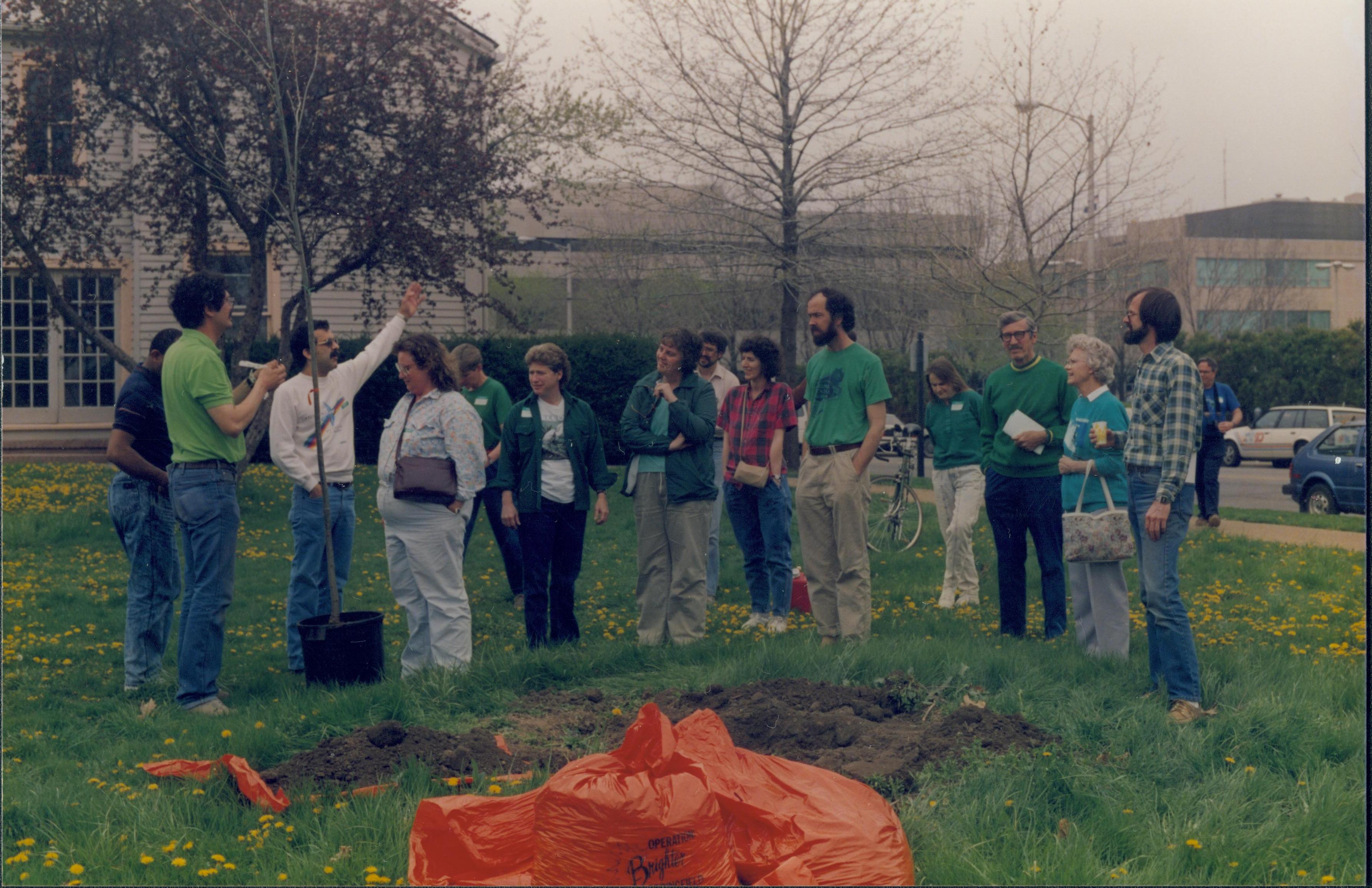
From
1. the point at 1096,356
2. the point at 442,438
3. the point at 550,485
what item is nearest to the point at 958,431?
the point at 1096,356

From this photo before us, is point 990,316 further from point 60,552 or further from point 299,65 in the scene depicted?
point 60,552

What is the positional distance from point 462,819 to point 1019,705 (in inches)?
104

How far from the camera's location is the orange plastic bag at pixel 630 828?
314cm

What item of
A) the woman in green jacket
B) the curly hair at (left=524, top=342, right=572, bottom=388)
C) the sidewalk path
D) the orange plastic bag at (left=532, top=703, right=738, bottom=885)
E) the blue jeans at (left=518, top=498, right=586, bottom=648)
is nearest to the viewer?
the orange plastic bag at (left=532, top=703, right=738, bottom=885)

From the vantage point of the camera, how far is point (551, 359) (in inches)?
283

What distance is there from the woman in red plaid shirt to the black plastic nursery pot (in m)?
2.74

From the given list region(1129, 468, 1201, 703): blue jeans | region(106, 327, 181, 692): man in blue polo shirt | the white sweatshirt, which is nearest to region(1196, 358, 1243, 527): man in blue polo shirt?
region(1129, 468, 1201, 703): blue jeans

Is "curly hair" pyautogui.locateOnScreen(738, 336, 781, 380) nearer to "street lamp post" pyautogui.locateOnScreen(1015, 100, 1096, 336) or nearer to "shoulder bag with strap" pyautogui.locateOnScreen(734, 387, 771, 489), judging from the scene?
"shoulder bag with strap" pyautogui.locateOnScreen(734, 387, 771, 489)

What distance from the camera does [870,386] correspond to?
22.2ft

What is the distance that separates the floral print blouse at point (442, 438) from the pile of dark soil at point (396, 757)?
1805 mm

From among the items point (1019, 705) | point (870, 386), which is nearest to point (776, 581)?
point (870, 386)

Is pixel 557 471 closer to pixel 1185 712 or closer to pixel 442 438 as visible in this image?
pixel 442 438

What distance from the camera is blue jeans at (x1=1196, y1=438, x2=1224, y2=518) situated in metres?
13.1

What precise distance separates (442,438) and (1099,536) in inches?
140
